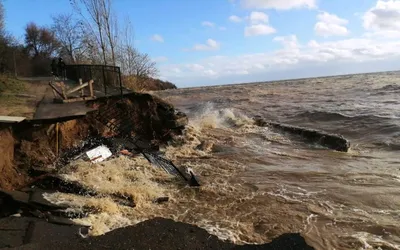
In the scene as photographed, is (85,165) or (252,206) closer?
(252,206)

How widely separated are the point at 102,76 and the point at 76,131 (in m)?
6.51

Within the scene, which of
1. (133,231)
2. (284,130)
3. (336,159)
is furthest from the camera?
(284,130)

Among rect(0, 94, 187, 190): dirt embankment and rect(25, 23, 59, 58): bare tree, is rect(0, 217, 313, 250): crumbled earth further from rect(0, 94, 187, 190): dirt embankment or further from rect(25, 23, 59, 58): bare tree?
rect(25, 23, 59, 58): bare tree

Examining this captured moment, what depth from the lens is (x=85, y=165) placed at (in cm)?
945

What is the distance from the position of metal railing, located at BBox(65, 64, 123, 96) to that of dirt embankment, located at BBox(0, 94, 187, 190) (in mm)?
1013

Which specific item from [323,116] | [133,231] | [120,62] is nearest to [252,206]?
[133,231]

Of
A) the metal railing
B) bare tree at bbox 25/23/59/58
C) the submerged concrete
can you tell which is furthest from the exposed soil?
bare tree at bbox 25/23/59/58

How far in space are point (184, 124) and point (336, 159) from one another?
19.9 ft

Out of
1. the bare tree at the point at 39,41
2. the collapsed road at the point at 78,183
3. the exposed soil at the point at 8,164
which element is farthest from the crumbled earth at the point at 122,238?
the bare tree at the point at 39,41

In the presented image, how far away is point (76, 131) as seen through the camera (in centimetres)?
1127

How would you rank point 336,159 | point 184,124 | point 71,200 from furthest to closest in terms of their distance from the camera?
1. point 184,124
2. point 336,159
3. point 71,200

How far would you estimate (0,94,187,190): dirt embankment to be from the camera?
8469mm

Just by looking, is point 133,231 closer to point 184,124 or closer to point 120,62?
point 184,124

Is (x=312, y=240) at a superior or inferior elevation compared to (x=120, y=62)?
inferior
